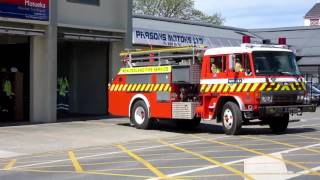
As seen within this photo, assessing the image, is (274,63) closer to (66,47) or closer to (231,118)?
(231,118)

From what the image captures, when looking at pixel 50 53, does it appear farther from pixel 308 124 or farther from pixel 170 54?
pixel 308 124

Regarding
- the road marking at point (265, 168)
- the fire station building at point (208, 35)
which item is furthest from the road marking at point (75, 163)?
the fire station building at point (208, 35)

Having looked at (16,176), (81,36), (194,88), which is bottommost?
(16,176)

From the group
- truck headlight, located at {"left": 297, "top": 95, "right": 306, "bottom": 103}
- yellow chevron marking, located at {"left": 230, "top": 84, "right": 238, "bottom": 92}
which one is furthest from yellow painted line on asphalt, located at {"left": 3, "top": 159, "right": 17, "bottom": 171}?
truck headlight, located at {"left": 297, "top": 95, "right": 306, "bottom": 103}

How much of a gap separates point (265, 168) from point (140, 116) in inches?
395

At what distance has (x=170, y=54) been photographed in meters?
19.4

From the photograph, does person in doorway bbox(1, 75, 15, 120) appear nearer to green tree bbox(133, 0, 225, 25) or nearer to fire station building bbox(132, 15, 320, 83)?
fire station building bbox(132, 15, 320, 83)

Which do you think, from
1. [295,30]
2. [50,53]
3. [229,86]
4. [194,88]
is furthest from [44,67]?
[295,30]

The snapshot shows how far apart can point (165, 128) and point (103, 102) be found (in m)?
6.96

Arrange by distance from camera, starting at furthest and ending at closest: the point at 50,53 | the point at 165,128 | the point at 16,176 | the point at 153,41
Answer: the point at 153,41
the point at 50,53
the point at 165,128
the point at 16,176

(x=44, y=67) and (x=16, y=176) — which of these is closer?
(x=16, y=176)

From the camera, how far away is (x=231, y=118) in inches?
675

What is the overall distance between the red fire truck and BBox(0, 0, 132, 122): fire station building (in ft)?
12.5

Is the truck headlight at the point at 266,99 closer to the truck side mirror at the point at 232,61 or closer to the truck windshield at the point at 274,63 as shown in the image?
the truck windshield at the point at 274,63
